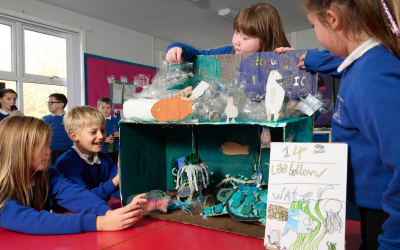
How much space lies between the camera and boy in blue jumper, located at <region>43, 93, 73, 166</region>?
2.82 metres

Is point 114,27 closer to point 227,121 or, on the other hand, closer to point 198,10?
point 198,10

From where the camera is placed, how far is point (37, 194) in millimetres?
930

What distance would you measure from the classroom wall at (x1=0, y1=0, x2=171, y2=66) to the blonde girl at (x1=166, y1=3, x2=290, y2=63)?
317cm

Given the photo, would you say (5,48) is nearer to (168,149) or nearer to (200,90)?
(168,149)


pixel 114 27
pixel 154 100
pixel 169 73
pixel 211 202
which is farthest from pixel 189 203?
pixel 114 27

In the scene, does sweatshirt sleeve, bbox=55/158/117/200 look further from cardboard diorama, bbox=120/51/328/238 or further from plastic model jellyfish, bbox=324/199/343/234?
plastic model jellyfish, bbox=324/199/343/234

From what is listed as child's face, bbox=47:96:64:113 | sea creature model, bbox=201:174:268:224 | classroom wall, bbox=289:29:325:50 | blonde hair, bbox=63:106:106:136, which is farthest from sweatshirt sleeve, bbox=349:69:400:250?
classroom wall, bbox=289:29:325:50

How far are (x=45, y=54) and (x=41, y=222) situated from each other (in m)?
3.55

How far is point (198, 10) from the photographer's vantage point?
394 cm

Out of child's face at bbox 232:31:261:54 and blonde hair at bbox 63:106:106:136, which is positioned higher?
child's face at bbox 232:31:261:54

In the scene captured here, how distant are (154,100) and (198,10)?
3369 millimetres

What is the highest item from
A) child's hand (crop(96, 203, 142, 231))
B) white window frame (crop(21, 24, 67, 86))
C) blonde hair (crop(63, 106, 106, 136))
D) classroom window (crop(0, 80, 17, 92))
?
white window frame (crop(21, 24, 67, 86))

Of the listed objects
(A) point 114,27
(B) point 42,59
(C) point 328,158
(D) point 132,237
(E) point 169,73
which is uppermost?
(A) point 114,27

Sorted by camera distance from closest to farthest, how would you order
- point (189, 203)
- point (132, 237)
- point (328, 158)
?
point (328, 158) < point (132, 237) < point (189, 203)
